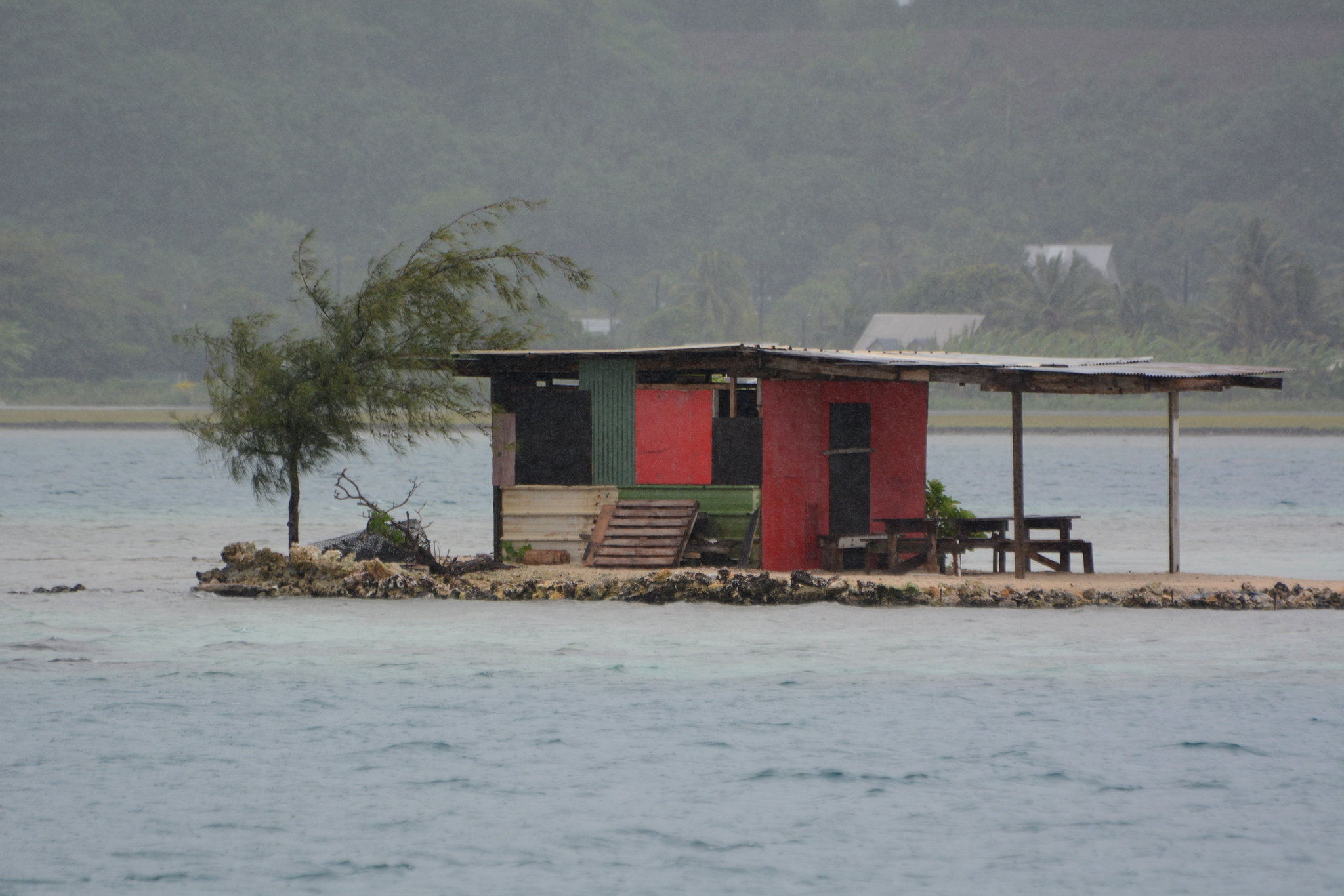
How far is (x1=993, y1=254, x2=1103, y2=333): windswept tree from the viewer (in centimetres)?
9969

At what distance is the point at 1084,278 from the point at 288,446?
11113 centimetres

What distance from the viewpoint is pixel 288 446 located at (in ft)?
65.3

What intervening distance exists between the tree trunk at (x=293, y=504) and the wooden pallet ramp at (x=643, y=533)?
11.8ft

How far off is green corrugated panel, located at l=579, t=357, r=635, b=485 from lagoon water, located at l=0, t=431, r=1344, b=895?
171 centimetres

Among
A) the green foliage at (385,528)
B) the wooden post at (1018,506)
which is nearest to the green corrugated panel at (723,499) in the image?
the wooden post at (1018,506)

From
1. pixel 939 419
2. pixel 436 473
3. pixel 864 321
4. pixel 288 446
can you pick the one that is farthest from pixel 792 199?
pixel 288 446

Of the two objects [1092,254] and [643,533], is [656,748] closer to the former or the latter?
[643,533]

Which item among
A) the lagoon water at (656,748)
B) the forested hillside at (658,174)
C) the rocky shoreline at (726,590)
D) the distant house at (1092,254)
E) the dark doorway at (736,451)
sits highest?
the forested hillside at (658,174)

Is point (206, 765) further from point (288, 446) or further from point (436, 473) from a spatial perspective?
point (436, 473)

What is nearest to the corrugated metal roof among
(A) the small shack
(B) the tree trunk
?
(A) the small shack

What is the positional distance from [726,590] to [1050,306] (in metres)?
85.2

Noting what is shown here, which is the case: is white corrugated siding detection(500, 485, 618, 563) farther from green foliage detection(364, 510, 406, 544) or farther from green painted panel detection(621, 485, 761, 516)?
green foliage detection(364, 510, 406, 544)

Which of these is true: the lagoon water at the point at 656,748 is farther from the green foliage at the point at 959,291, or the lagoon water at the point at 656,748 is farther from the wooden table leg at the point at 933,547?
the green foliage at the point at 959,291

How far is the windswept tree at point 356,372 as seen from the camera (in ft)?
64.4
